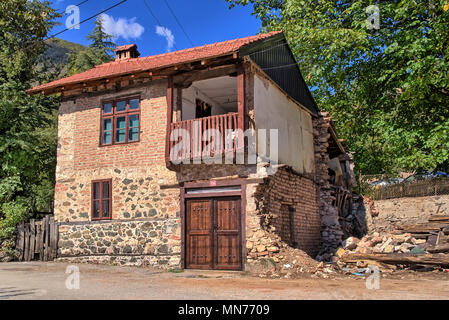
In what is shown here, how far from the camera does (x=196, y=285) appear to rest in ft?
28.4

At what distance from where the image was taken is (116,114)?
540 inches

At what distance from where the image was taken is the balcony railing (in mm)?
11336

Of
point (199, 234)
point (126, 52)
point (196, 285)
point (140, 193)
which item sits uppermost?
point (126, 52)

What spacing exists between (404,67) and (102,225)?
11.8 m

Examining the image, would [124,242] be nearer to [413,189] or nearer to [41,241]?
[41,241]

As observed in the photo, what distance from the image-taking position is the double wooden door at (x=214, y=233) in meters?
11.5

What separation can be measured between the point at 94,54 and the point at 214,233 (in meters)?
29.1

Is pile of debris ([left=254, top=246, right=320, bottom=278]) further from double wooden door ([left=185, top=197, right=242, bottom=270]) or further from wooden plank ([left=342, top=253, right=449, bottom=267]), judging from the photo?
wooden plank ([left=342, top=253, right=449, bottom=267])

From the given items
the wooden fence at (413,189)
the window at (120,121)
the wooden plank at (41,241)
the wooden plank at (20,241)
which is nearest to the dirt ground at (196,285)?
the wooden plank at (41,241)

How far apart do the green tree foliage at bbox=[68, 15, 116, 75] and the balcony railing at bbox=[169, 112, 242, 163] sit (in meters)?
24.9

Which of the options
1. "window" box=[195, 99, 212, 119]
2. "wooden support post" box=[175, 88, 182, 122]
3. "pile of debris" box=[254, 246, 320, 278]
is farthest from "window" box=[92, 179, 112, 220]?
"pile of debris" box=[254, 246, 320, 278]

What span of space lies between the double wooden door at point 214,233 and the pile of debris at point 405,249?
328 cm

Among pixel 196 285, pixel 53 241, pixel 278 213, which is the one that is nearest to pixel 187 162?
pixel 278 213

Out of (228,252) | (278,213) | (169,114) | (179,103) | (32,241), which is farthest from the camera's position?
(32,241)
